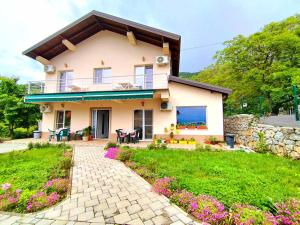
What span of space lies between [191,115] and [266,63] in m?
13.2

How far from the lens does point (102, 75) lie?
1642 centimetres

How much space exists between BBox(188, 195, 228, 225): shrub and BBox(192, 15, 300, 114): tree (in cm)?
1291

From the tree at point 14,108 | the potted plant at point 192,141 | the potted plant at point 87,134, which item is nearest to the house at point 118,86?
the potted plant at point 192,141

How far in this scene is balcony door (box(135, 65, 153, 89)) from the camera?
15209 millimetres

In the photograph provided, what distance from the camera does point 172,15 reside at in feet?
84.0

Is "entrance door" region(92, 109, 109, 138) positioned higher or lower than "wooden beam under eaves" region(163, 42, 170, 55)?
lower

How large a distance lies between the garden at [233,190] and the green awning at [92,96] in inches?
263

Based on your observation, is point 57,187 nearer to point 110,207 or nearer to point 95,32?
point 110,207

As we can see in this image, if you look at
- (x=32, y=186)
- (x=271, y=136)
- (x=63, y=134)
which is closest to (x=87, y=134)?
(x=63, y=134)

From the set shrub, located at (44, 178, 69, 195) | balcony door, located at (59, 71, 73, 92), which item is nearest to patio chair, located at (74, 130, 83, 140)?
balcony door, located at (59, 71, 73, 92)

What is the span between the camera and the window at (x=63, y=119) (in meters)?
16.6

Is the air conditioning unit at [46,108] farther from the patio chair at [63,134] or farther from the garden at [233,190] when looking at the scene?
the garden at [233,190]

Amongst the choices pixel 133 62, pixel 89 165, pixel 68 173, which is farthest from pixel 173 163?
pixel 133 62

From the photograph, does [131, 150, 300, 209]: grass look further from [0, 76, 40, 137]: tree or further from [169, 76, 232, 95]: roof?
[0, 76, 40, 137]: tree
